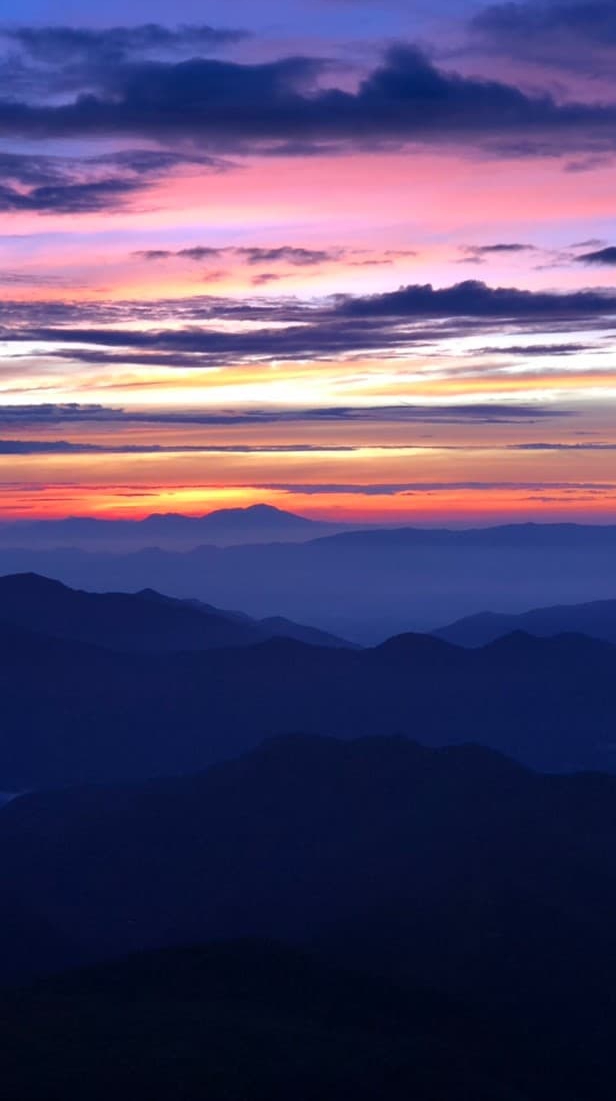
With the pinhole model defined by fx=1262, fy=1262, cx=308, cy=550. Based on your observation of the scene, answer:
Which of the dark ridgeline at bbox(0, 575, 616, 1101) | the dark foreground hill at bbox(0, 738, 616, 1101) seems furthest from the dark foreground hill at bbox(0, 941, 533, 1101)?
the dark foreground hill at bbox(0, 738, 616, 1101)

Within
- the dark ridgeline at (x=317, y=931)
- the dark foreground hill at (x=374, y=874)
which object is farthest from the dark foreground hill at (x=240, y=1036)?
the dark foreground hill at (x=374, y=874)

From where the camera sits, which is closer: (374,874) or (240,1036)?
(240,1036)

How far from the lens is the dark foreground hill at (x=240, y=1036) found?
63250mm

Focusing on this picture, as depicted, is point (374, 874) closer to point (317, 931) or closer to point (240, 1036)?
point (317, 931)

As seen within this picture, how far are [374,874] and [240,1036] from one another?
46758 mm

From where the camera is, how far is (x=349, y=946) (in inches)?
3829

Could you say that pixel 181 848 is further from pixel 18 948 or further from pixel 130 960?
pixel 130 960

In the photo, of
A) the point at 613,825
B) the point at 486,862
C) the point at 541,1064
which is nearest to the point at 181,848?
the point at 486,862

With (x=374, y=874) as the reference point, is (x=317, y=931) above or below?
below

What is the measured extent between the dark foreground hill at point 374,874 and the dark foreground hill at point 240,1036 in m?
5.82

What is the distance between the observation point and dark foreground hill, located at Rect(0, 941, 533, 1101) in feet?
208

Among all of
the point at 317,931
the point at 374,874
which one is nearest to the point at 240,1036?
the point at 317,931

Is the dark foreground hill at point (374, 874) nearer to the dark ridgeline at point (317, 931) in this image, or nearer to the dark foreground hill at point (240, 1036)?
the dark ridgeline at point (317, 931)

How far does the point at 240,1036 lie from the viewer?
7031 cm
